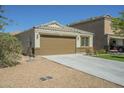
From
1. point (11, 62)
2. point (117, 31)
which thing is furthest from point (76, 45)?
point (11, 62)

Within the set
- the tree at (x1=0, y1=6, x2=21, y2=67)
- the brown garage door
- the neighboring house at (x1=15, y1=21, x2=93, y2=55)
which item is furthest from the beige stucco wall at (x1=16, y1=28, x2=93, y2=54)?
the tree at (x1=0, y1=6, x2=21, y2=67)

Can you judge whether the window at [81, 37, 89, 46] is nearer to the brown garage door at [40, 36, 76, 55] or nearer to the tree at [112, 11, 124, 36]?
the brown garage door at [40, 36, 76, 55]

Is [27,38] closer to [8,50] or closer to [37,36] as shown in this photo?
[37,36]

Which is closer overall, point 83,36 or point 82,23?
point 83,36

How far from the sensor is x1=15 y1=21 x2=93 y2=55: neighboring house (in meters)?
20.2

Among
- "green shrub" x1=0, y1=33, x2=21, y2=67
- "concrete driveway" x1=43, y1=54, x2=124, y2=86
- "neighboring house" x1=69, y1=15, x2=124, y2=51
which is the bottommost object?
"concrete driveway" x1=43, y1=54, x2=124, y2=86

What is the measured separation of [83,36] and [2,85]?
17.7m

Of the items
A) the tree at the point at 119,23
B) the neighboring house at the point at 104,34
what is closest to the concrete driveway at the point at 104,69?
the tree at the point at 119,23

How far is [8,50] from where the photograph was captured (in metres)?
13.7

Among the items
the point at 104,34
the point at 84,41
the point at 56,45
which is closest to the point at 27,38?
the point at 56,45

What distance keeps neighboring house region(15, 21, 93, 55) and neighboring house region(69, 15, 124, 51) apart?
3608mm

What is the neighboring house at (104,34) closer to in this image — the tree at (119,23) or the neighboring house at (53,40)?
the neighboring house at (53,40)

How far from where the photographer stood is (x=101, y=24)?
28.7 metres
